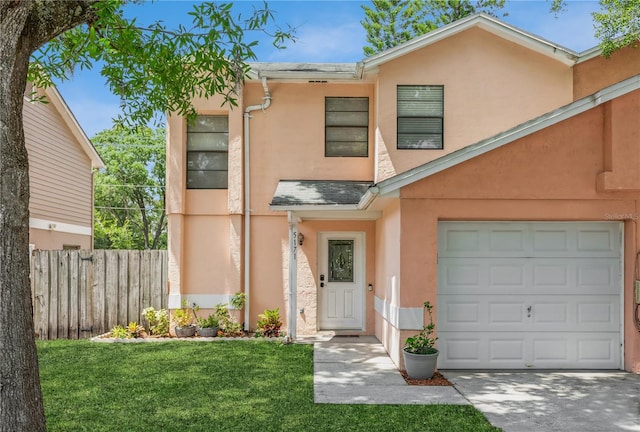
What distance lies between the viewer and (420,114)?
35.2ft

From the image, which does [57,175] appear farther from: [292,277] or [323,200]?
[323,200]

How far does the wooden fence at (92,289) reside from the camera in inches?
424

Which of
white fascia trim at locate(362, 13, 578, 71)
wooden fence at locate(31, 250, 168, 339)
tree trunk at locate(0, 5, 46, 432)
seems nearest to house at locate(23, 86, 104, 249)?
wooden fence at locate(31, 250, 168, 339)

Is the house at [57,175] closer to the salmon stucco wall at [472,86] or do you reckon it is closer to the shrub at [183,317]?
the shrub at [183,317]

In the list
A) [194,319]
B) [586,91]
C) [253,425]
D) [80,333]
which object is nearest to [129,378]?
[253,425]

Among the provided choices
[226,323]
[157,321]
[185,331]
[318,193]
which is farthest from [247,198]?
[157,321]

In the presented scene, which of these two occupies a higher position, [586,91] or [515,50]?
[515,50]

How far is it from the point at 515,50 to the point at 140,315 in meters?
10.6

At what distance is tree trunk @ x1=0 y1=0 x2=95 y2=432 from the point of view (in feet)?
14.0

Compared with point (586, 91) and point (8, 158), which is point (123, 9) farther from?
point (586, 91)

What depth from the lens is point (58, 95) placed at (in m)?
15.3

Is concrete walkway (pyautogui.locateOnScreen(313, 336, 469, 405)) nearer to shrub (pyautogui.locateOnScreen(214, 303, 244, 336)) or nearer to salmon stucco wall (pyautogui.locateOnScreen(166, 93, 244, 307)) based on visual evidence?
shrub (pyautogui.locateOnScreen(214, 303, 244, 336))

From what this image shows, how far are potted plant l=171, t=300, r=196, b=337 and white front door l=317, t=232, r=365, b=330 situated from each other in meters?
2.91

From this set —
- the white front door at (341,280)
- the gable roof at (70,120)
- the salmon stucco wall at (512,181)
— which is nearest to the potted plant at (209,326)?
the white front door at (341,280)
